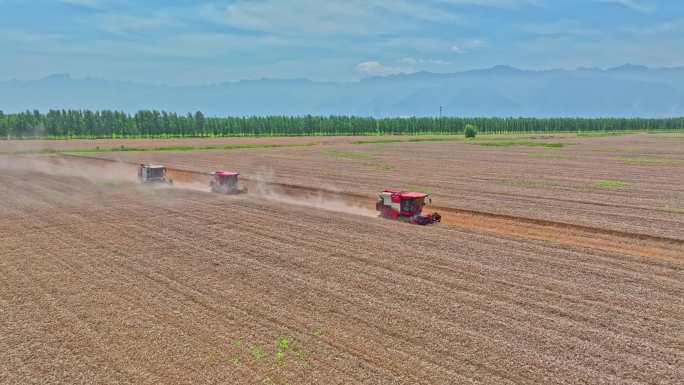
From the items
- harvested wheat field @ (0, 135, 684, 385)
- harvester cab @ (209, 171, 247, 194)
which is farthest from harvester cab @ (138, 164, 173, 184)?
harvested wheat field @ (0, 135, 684, 385)

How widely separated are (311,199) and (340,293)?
1878cm

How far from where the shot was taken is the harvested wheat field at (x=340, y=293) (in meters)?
11.3

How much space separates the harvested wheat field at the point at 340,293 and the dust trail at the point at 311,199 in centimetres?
41

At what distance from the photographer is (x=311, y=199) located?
33844mm

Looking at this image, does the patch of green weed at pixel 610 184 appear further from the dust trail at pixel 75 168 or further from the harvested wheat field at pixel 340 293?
the dust trail at pixel 75 168

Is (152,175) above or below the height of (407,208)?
above

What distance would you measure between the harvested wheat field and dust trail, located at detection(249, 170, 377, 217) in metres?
0.41

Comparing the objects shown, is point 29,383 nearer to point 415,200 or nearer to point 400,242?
point 400,242

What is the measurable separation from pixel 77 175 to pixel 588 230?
150ft

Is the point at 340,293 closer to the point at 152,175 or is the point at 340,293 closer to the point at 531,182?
the point at 531,182

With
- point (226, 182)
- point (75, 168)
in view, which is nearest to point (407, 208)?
point (226, 182)

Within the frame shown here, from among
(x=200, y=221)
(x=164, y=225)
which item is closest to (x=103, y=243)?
(x=164, y=225)

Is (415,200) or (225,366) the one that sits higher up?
(415,200)

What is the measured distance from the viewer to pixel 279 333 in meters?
12.8
